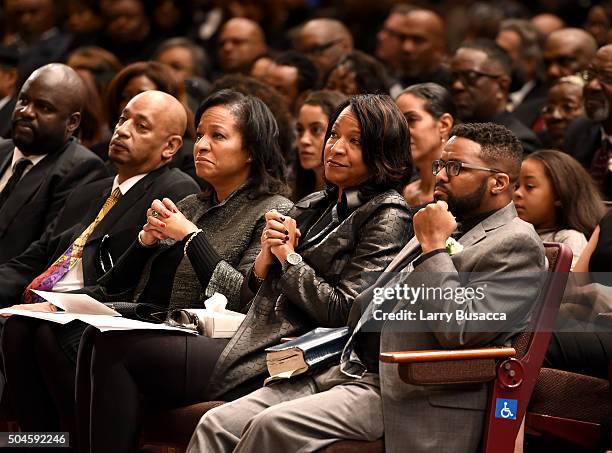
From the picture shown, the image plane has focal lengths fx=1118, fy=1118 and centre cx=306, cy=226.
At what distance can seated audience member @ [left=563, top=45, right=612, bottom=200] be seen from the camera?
4715 millimetres

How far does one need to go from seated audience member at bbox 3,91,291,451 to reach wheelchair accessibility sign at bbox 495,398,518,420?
40.2 inches

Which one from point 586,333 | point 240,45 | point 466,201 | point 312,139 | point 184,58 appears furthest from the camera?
point 240,45

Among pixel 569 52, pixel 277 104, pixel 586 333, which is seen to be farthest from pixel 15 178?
pixel 569 52

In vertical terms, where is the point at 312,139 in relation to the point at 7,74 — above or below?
below

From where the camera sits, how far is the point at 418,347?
3006mm

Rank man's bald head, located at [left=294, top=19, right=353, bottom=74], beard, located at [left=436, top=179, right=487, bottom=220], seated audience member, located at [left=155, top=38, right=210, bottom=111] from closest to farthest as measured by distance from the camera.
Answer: beard, located at [left=436, top=179, right=487, bottom=220] < man's bald head, located at [left=294, top=19, right=353, bottom=74] < seated audience member, located at [left=155, top=38, right=210, bottom=111]

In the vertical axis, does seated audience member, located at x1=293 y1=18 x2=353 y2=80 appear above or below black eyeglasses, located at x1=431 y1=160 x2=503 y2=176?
below

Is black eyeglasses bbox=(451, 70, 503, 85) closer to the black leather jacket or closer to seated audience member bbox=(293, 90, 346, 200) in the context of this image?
seated audience member bbox=(293, 90, 346, 200)

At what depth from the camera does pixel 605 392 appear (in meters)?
3.38

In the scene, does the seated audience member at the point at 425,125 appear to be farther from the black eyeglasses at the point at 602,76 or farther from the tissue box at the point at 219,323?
the tissue box at the point at 219,323

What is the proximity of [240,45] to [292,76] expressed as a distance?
159cm

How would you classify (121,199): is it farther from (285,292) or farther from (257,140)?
(285,292)

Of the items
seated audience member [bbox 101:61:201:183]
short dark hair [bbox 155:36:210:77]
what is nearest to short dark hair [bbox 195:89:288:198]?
seated audience member [bbox 101:61:201:183]

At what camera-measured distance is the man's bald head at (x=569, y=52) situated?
633 cm
